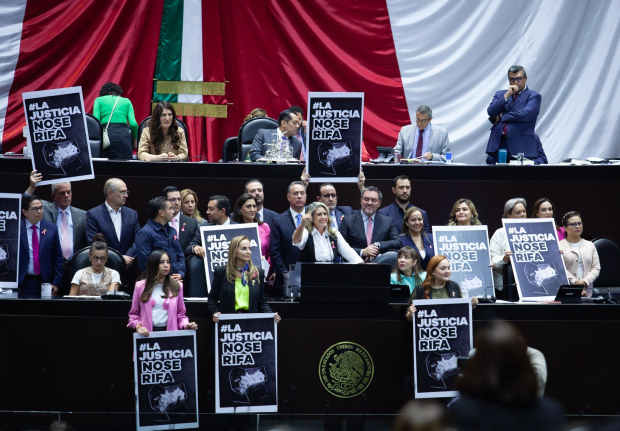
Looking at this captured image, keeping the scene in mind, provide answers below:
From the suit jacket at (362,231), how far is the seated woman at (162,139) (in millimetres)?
2037

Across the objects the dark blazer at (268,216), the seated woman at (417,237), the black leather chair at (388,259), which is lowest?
the black leather chair at (388,259)

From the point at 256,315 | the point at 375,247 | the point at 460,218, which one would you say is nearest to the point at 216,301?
the point at 256,315

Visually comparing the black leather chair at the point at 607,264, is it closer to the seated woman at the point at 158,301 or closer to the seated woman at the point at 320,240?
the seated woman at the point at 320,240

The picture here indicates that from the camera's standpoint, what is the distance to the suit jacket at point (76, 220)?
7.22 metres

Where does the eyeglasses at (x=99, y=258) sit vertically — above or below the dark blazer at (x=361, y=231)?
below

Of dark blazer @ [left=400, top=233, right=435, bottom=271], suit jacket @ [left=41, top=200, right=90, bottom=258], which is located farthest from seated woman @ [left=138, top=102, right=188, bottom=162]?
dark blazer @ [left=400, top=233, right=435, bottom=271]

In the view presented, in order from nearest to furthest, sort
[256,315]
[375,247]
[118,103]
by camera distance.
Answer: [256,315] → [375,247] → [118,103]

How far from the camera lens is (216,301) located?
606cm

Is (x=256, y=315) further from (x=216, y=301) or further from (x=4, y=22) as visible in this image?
(x=4, y=22)

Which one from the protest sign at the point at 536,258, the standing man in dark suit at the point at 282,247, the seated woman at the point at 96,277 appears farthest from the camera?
the standing man in dark suit at the point at 282,247

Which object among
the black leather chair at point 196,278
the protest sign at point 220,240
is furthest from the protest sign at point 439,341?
the black leather chair at point 196,278

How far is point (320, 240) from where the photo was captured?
6.73 meters

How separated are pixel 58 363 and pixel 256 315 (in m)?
1.67

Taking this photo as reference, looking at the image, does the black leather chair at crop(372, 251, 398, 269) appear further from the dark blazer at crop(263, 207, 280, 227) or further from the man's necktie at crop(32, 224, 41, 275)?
the man's necktie at crop(32, 224, 41, 275)
